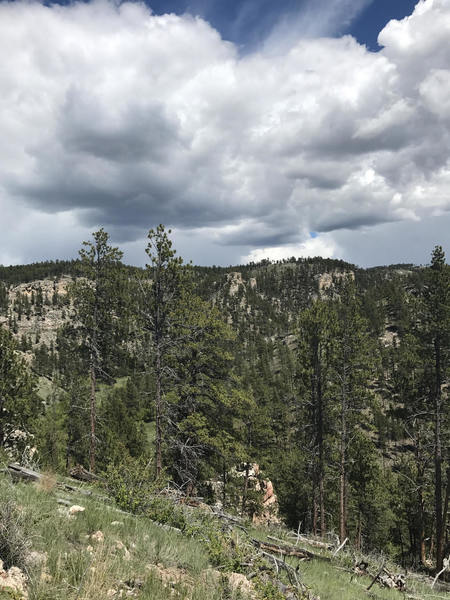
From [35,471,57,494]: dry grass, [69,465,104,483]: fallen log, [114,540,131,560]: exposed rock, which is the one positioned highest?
[35,471,57,494]: dry grass

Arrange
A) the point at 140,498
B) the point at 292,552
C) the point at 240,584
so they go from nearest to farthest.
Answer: the point at 240,584 < the point at 140,498 < the point at 292,552

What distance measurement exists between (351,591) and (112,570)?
5264 mm

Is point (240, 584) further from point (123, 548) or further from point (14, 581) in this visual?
point (14, 581)

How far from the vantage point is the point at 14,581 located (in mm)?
3457

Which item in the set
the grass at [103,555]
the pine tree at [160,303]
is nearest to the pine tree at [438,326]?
the pine tree at [160,303]

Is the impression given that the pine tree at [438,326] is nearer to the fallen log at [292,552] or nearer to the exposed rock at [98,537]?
the fallen log at [292,552]

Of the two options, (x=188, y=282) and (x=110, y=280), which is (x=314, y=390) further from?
(x=110, y=280)

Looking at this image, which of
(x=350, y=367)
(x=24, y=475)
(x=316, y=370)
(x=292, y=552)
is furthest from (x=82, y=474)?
(x=316, y=370)

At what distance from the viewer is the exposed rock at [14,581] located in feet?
10.7

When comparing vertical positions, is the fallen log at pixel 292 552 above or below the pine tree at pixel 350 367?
below

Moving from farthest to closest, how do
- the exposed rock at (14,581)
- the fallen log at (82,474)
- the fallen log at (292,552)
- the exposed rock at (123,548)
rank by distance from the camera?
1. the fallen log at (82,474)
2. the fallen log at (292,552)
3. the exposed rock at (123,548)
4. the exposed rock at (14,581)

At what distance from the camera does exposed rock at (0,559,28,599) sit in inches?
129

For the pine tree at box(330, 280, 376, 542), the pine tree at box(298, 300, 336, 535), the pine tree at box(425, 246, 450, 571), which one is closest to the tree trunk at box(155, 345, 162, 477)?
the pine tree at box(298, 300, 336, 535)

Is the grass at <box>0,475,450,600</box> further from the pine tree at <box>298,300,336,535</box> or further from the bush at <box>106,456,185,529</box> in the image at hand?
the pine tree at <box>298,300,336,535</box>
